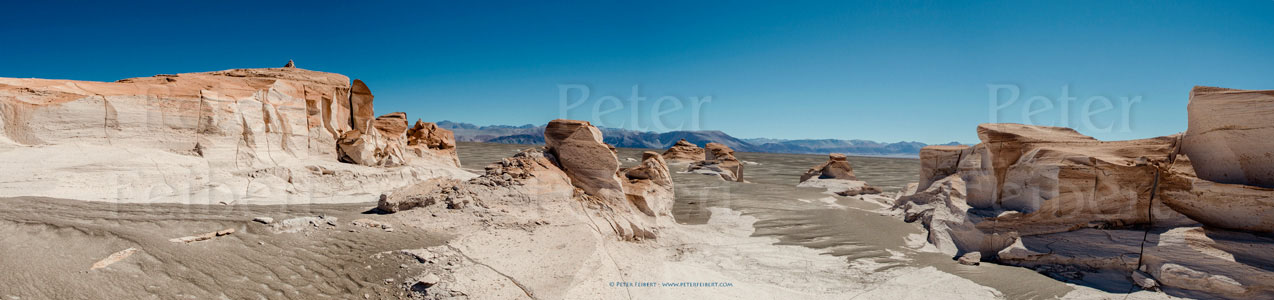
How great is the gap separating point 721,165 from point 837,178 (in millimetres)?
4434

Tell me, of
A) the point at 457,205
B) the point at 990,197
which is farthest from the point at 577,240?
the point at 990,197

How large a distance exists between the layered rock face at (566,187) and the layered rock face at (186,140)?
2.79 meters

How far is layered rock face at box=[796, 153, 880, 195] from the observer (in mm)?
14531

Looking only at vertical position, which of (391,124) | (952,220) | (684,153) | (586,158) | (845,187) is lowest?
(845,187)

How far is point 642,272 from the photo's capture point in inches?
218

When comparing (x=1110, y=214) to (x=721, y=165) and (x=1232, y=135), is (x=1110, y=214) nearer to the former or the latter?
(x=1232, y=135)

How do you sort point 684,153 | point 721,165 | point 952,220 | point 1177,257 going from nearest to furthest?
point 1177,257, point 952,220, point 721,165, point 684,153

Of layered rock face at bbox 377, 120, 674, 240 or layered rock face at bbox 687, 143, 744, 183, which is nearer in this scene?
layered rock face at bbox 377, 120, 674, 240

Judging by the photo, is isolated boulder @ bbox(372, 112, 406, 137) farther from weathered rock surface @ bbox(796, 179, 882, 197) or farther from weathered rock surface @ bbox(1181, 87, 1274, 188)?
weathered rock surface @ bbox(1181, 87, 1274, 188)

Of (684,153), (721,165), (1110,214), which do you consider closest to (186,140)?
(1110,214)

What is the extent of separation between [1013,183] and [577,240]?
6.06 metres

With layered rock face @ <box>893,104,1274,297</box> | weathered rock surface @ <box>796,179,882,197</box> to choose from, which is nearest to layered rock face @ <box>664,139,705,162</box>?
weathered rock surface @ <box>796,179,882,197</box>

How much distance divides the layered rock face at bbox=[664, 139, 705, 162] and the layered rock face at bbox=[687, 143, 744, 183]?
8.80 feet

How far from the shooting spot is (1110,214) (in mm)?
6148
